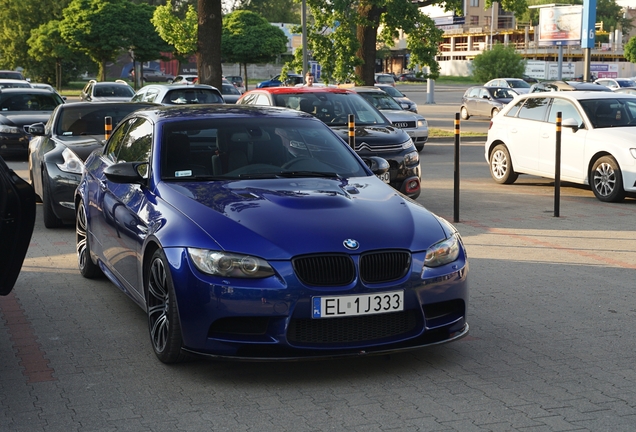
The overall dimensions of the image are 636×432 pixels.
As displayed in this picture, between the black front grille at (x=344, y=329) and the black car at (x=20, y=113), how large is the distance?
15667 millimetres

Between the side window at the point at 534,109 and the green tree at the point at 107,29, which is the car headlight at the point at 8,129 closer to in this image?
the side window at the point at 534,109

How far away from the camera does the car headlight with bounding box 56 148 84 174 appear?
418 inches

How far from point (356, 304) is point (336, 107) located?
8604 mm

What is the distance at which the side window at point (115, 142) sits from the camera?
25.0 ft

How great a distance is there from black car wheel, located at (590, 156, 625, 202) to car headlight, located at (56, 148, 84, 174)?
287 inches

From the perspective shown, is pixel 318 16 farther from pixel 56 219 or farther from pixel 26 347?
pixel 26 347

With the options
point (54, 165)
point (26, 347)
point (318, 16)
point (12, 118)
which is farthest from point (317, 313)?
point (318, 16)

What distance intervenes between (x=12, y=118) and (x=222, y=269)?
16.5 metres

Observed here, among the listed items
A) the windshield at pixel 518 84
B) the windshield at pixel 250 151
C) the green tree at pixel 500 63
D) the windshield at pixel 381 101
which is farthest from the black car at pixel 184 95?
the green tree at pixel 500 63

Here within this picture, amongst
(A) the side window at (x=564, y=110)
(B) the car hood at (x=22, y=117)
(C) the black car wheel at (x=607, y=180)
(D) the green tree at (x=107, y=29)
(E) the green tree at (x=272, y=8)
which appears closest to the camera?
(C) the black car wheel at (x=607, y=180)

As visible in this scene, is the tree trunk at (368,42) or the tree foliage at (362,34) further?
the tree trunk at (368,42)

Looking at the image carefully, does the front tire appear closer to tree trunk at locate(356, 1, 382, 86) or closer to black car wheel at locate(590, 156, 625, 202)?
black car wheel at locate(590, 156, 625, 202)

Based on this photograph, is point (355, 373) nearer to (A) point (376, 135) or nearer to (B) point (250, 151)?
(B) point (250, 151)

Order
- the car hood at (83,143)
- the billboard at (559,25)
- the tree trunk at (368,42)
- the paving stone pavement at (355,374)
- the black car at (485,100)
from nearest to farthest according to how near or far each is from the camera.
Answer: the paving stone pavement at (355,374) → the car hood at (83,143) → the tree trunk at (368,42) → the black car at (485,100) → the billboard at (559,25)
